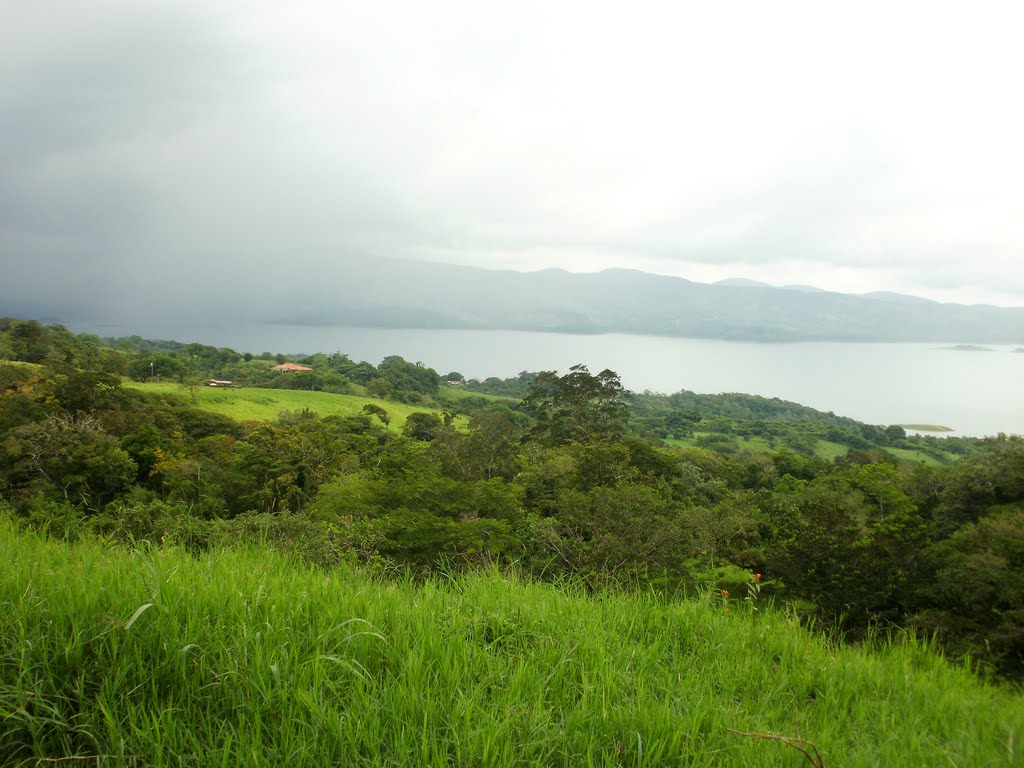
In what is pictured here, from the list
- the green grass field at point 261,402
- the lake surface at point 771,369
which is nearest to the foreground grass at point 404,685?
the green grass field at point 261,402

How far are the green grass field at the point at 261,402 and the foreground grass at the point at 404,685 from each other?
123 ft

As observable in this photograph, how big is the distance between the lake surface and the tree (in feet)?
159

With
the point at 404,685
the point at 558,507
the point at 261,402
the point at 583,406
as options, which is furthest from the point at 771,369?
the point at 404,685

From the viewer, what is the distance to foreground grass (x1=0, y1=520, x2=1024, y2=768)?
151cm

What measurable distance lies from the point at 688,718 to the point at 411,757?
92 cm

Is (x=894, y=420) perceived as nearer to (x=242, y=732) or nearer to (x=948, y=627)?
(x=948, y=627)

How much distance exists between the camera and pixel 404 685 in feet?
5.73

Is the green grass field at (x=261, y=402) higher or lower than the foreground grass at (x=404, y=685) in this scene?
lower

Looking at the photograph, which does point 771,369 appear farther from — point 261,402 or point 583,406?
point 261,402

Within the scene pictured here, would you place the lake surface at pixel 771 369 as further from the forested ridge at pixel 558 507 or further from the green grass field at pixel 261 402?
the forested ridge at pixel 558 507

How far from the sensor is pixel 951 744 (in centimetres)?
178

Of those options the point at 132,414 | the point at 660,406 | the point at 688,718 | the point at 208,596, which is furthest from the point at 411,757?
the point at 660,406

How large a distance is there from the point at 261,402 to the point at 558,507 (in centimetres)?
3706

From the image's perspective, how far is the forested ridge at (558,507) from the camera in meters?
8.64
